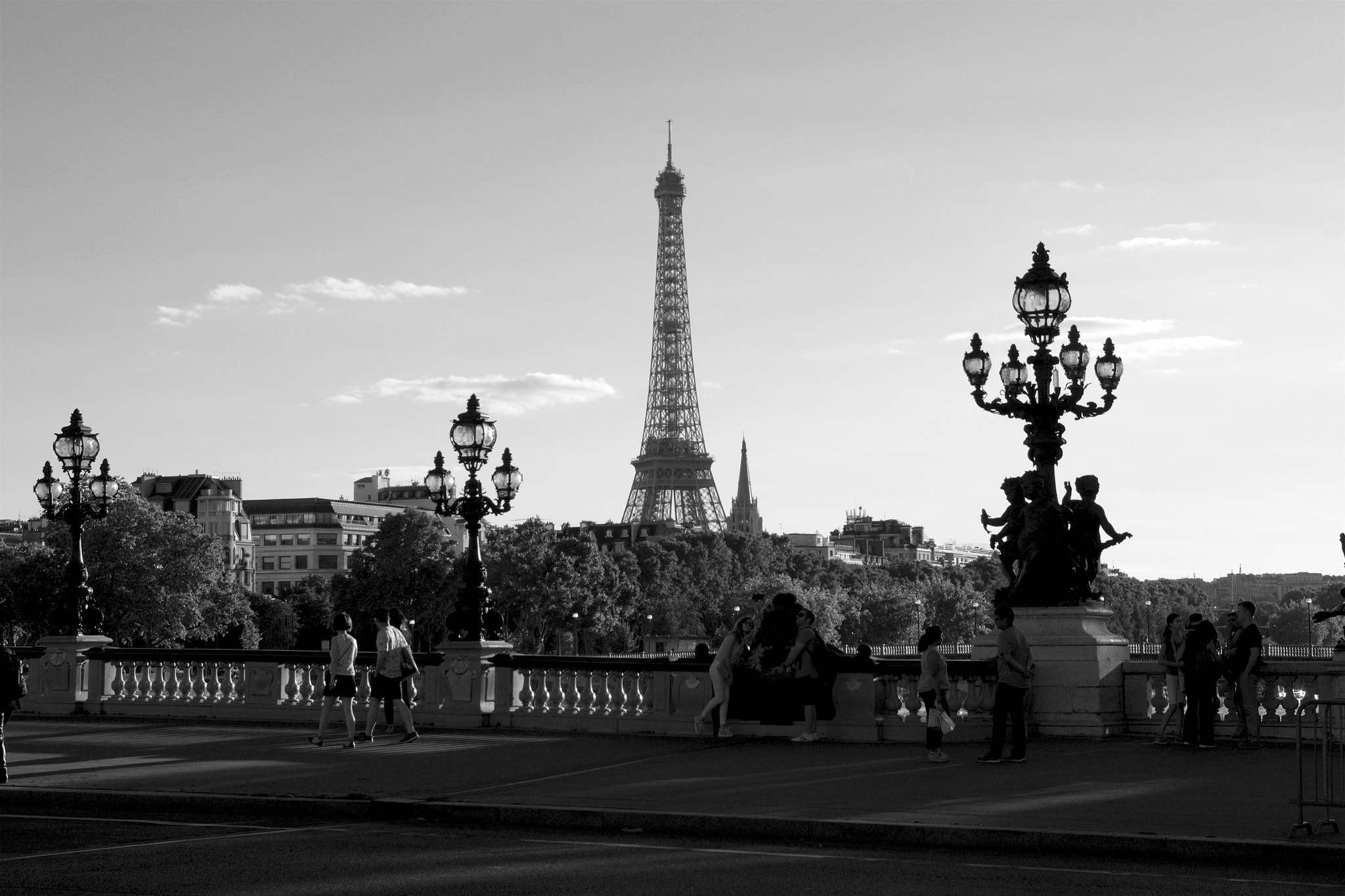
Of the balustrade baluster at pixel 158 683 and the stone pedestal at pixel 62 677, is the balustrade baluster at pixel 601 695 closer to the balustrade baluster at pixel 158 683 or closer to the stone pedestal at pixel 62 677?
the balustrade baluster at pixel 158 683

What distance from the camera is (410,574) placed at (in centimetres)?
10538

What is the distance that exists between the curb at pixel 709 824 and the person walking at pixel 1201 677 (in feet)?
25.3

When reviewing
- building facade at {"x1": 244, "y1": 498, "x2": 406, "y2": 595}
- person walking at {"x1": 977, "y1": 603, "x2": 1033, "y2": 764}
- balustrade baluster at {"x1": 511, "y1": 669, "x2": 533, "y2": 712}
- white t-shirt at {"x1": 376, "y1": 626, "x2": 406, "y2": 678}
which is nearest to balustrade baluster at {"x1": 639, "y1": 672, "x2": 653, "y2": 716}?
balustrade baluster at {"x1": 511, "y1": 669, "x2": 533, "y2": 712}

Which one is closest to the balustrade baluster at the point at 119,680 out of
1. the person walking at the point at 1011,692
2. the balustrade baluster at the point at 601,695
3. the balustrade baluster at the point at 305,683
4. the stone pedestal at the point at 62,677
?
the stone pedestal at the point at 62,677

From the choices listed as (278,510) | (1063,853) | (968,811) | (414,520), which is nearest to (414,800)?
(968,811)

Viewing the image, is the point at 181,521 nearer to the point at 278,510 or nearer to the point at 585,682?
the point at 585,682

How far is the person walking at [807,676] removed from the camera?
2152 cm

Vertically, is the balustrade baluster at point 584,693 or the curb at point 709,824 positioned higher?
the balustrade baluster at point 584,693

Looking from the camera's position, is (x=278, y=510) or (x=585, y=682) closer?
(x=585, y=682)

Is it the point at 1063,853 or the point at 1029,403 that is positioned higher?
the point at 1029,403

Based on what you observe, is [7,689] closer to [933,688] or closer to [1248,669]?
[933,688]

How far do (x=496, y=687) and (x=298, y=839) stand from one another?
12.1m

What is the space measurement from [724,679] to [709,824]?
8.17 m

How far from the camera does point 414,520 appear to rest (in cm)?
10569
